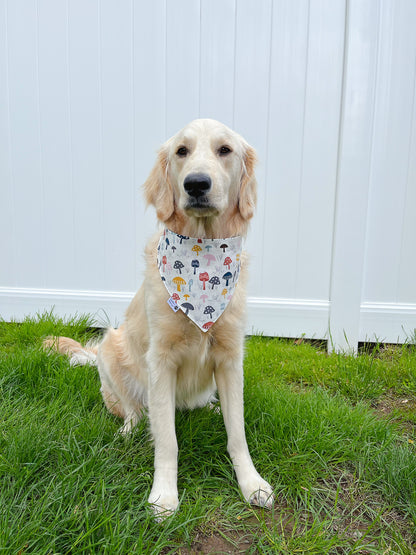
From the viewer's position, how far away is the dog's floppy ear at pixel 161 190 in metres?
1.90

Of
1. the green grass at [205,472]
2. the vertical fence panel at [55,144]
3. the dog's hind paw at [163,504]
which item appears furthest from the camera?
the vertical fence panel at [55,144]

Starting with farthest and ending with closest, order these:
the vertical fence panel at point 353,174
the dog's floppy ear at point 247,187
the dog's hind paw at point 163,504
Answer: the vertical fence panel at point 353,174, the dog's floppy ear at point 247,187, the dog's hind paw at point 163,504

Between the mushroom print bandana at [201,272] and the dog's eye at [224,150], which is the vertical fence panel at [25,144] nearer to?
the mushroom print bandana at [201,272]

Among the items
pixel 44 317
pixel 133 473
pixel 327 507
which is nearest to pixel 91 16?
pixel 44 317

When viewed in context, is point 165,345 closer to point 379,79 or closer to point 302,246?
point 302,246

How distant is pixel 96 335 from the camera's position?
11.5 feet

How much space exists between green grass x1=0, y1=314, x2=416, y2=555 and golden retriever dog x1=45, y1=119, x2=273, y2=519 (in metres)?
0.10

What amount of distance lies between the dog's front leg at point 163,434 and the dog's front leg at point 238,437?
236 mm

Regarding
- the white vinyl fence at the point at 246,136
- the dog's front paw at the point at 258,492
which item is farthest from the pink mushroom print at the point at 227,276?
the white vinyl fence at the point at 246,136

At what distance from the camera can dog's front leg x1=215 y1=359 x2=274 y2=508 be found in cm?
165

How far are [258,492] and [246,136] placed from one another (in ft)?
8.22

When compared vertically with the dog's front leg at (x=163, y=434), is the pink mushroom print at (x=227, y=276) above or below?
above

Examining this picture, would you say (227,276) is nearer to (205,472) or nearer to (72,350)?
(205,472)

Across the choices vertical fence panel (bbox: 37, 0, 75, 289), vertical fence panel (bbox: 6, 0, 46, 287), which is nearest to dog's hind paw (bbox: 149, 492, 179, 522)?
vertical fence panel (bbox: 37, 0, 75, 289)
